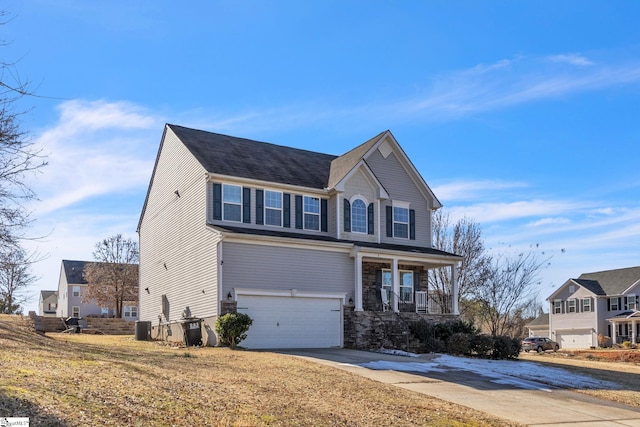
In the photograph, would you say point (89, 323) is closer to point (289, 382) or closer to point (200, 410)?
point (289, 382)

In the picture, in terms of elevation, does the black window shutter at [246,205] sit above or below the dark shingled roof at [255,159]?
below

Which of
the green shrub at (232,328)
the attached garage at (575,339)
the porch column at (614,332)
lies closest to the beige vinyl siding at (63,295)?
the attached garage at (575,339)

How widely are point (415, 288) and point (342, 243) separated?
5580 millimetres

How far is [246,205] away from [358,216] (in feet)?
17.8

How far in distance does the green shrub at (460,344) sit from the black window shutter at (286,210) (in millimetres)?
8187

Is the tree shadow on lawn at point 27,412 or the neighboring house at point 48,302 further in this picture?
the neighboring house at point 48,302

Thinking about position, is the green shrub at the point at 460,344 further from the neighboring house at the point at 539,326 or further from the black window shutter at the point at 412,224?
the neighboring house at the point at 539,326

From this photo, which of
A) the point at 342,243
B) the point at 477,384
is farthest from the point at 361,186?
the point at 477,384

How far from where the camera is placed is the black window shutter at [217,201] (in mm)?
25156

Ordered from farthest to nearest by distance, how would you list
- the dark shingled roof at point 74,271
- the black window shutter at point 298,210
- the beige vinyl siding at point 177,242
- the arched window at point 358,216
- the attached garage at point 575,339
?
the dark shingled roof at point 74,271, the attached garage at point 575,339, the arched window at point 358,216, the black window shutter at point 298,210, the beige vinyl siding at point 177,242

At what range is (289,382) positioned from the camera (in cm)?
1361

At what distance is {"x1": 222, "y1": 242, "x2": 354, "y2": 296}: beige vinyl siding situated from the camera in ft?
77.9

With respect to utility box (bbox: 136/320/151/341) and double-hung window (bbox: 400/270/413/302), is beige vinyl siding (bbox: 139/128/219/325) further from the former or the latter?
double-hung window (bbox: 400/270/413/302)

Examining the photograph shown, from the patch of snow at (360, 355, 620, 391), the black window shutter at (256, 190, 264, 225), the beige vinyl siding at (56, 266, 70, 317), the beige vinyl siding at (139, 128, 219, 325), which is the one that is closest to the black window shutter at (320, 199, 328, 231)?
the black window shutter at (256, 190, 264, 225)
